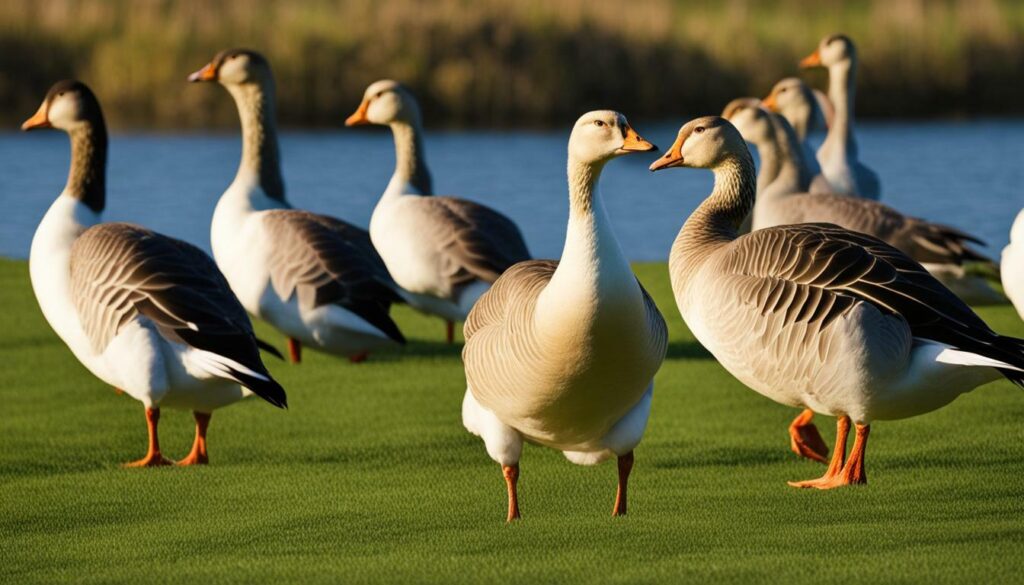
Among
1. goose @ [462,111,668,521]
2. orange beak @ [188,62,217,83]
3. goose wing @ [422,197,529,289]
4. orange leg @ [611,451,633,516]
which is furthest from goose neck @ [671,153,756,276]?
orange beak @ [188,62,217,83]

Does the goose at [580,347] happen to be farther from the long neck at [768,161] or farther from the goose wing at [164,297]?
the long neck at [768,161]

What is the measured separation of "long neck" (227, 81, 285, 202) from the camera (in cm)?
1150

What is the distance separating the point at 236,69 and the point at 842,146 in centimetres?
555

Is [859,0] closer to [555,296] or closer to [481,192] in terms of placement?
[481,192]

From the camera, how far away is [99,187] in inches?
364

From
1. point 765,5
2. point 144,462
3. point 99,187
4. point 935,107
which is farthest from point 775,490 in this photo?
point 765,5

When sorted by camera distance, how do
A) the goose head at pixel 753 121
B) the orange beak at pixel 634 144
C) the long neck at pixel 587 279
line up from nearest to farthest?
1. the long neck at pixel 587 279
2. the orange beak at pixel 634 144
3. the goose head at pixel 753 121

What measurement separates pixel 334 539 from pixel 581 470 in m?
1.76

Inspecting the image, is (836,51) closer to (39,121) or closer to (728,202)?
(728,202)

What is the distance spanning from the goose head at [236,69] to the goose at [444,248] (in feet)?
4.84

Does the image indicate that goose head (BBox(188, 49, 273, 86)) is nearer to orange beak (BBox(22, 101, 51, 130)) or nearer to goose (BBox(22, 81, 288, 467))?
orange beak (BBox(22, 101, 51, 130))

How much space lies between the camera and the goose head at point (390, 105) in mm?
12656

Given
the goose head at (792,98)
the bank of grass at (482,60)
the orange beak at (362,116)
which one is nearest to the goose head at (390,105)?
the orange beak at (362,116)

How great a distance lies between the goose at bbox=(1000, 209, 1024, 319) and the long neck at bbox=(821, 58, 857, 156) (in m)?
5.46
